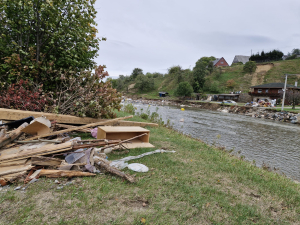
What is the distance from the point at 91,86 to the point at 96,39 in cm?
234

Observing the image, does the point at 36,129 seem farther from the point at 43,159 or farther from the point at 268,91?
the point at 268,91

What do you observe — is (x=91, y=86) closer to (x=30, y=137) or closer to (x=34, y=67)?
(x=34, y=67)

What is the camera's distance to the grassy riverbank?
2.30m

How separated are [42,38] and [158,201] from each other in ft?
23.7

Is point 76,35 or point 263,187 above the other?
point 76,35

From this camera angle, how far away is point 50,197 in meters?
2.60

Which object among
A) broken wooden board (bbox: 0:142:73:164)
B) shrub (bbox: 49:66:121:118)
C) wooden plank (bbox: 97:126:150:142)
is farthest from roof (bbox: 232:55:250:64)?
broken wooden board (bbox: 0:142:73:164)

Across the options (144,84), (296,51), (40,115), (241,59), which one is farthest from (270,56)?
(40,115)

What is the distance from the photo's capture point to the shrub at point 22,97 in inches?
229

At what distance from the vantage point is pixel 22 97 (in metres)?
6.00

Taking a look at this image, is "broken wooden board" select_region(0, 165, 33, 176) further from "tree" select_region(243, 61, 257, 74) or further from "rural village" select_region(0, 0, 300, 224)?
"tree" select_region(243, 61, 257, 74)

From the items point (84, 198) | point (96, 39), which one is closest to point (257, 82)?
point (96, 39)

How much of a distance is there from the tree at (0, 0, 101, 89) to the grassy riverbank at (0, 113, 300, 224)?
194 inches

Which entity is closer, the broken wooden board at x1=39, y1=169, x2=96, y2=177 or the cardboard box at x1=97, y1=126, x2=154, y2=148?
the broken wooden board at x1=39, y1=169, x2=96, y2=177
